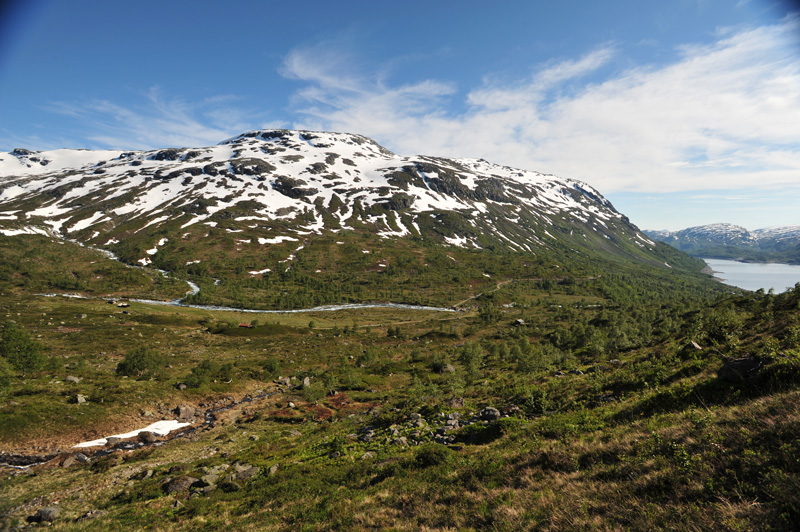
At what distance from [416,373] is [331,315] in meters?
76.6

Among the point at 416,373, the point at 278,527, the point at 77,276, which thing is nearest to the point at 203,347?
the point at 416,373

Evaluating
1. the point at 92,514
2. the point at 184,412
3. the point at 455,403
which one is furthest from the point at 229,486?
the point at 184,412

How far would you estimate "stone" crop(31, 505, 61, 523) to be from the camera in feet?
54.7

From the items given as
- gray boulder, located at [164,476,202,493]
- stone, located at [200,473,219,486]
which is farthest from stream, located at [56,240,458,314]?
stone, located at [200,473,219,486]

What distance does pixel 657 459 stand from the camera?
9461 mm

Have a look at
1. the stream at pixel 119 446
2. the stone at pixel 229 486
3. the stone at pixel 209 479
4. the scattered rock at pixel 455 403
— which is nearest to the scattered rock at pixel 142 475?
the stone at pixel 209 479

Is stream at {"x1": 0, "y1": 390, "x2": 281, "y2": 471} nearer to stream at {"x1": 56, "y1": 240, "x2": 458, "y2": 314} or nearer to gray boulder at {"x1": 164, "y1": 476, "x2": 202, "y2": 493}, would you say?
gray boulder at {"x1": 164, "y1": 476, "x2": 202, "y2": 493}

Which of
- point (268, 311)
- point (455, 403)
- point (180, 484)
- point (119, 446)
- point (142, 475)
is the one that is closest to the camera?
point (180, 484)

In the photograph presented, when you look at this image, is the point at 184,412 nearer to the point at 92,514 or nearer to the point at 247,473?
the point at 92,514

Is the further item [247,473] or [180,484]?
[247,473]

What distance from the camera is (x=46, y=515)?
16844 millimetres

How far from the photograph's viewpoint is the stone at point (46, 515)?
Result: 1669cm

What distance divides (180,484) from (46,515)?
5.96 m

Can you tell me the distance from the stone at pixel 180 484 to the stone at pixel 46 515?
15.7 ft
